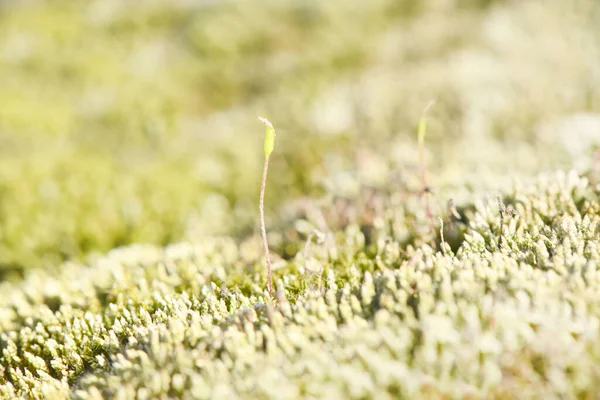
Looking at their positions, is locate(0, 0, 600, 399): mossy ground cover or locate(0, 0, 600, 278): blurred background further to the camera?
locate(0, 0, 600, 278): blurred background

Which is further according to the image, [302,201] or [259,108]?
[259,108]

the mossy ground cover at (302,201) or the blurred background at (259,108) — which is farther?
the blurred background at (259,108)

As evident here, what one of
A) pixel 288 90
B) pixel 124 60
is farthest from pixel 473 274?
pixel 124 60

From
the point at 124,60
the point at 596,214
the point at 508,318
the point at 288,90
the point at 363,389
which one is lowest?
the point at 363,389

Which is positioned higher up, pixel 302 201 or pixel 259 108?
pixel 259 108

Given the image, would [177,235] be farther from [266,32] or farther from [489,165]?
[266,32]
